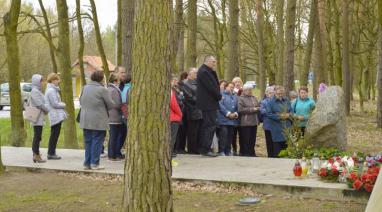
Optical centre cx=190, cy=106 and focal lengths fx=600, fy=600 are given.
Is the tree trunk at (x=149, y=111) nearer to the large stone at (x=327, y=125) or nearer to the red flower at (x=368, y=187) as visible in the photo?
the red flower at (x=368, y=187)

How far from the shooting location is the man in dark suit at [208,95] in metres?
11.7

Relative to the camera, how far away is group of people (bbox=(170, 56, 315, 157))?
11922 millimetres

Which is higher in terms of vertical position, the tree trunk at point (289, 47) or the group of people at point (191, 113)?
the tree trunk at point (289, 47)

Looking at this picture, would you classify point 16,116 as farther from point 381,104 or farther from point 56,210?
point 381,104

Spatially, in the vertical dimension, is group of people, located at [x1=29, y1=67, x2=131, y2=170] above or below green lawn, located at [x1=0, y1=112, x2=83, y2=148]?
above

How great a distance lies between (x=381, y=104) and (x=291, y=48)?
5.42m

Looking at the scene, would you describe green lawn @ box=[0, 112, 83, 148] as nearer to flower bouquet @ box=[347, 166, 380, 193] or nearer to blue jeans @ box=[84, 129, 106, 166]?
blue jeans @ box=[84, 129, 106, 166]

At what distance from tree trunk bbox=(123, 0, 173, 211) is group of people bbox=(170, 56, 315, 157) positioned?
5.88 meters

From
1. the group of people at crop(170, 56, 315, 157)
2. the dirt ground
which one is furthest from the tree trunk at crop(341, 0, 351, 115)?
the dirt ground

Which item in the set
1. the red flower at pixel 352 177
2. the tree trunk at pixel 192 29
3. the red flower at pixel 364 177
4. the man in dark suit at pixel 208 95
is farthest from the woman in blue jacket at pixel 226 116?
the tree trunk at pixel 192 29

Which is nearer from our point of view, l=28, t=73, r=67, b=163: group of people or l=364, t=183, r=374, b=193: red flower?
l=364, t=183, r=374, b=193: red flower

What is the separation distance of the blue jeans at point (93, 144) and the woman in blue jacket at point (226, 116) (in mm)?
2905

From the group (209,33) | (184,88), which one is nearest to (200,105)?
(184,88)

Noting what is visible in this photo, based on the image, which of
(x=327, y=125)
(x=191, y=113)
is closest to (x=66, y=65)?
(x=191, y=113)
